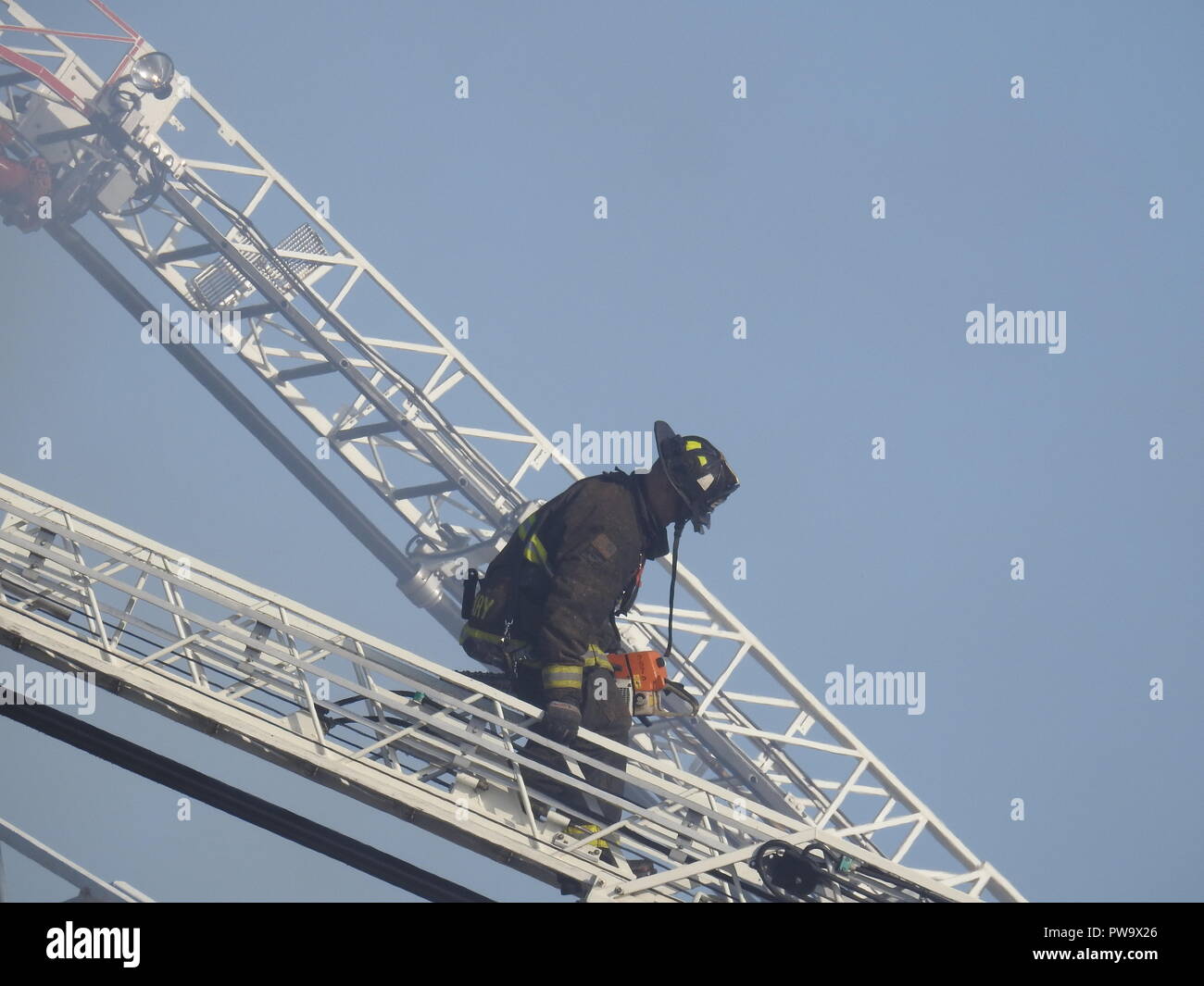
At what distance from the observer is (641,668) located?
8898mm

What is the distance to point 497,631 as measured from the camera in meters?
9.00

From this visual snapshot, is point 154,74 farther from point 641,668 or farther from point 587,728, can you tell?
point 587,728

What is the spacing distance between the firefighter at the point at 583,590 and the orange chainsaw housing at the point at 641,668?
0.10m

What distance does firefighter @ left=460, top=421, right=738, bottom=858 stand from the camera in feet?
27.6

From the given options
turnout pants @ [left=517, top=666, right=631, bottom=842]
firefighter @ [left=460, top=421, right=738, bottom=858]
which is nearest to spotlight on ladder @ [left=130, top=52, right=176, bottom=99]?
firefighter @ [left=460, top=421, right=738, bottom=858]

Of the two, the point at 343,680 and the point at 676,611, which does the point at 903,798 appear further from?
Answer: the point at 343,680

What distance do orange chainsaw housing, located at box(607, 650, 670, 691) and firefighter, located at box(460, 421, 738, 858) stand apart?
0.10 m

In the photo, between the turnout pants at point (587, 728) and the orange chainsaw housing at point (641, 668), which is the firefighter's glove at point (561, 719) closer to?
the turnout pants at point (587, 728)

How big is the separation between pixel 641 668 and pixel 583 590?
741 mm

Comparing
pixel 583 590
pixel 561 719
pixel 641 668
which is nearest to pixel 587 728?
pixel 561 719

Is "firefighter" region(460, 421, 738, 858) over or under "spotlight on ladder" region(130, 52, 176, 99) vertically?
under

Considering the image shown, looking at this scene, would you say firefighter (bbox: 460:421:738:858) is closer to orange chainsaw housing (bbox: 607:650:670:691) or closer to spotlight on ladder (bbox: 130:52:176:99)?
orange chainsaw housing (bbox: 607:650:670:691)

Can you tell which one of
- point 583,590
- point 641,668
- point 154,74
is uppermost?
point 154,74
